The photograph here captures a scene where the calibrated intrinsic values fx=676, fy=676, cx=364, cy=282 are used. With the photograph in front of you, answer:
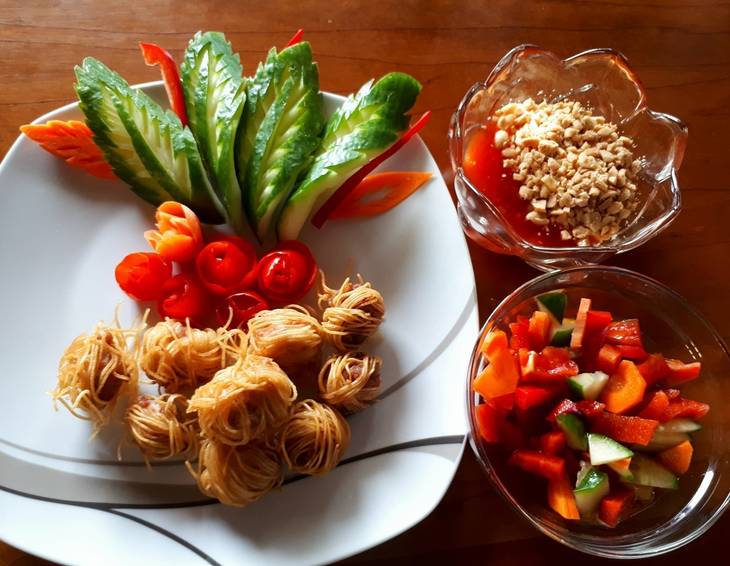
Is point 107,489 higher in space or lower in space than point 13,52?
lower

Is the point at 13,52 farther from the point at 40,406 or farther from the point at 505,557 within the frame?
the point at 505,557

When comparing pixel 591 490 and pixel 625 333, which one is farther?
pixel 625 333

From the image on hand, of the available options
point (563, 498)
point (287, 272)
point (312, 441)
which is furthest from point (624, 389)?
point (287, 272)

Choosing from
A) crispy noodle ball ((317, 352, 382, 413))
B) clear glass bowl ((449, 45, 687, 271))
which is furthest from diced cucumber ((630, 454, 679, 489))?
crispy noodle ball ((317, 352, 382, 413))

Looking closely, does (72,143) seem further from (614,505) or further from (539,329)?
(614,505)

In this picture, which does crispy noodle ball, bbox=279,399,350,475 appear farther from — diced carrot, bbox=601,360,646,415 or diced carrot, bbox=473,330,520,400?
diced carrot, bbox=601,360,646,415

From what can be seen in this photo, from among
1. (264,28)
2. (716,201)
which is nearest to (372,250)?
(264,28)
